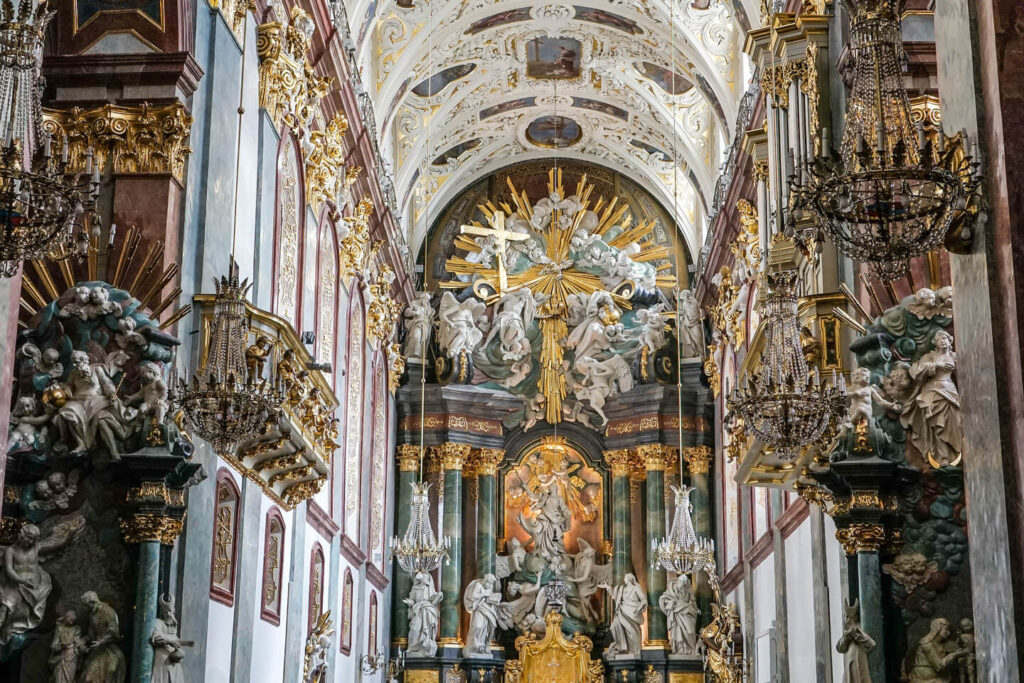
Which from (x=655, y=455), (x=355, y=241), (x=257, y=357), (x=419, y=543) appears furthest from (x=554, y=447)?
(x=257, y=357)

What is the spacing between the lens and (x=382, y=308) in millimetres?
25266

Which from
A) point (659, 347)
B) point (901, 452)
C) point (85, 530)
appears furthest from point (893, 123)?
point (659, 347)

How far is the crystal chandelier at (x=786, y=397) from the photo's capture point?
11844 millimetres

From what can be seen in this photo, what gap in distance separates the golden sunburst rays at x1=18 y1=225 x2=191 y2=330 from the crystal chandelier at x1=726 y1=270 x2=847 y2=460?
5162 mm

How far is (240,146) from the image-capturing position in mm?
14906

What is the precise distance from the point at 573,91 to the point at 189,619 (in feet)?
60.7

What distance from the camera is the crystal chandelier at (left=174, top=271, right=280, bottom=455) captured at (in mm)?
11344

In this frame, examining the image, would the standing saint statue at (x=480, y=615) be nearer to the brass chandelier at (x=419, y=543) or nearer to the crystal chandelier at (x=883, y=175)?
the brass chandelier at (x=419, y=543)

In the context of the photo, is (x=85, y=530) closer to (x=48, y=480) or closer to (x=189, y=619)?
(x=48, y=480)

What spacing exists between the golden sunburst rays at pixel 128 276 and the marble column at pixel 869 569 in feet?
20.3

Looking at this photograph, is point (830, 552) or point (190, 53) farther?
point (830, 552)

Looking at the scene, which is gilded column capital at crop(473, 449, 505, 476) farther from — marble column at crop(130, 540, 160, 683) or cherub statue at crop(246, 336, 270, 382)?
marble column at crop(130, 540, 160, 683)

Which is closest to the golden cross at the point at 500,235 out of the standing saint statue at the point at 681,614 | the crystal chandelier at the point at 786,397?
the standing saint statue at the point at 681,614

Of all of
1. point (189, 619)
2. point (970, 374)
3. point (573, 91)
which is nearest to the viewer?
point (970, 374)
